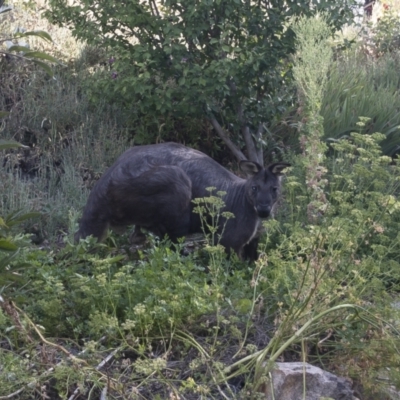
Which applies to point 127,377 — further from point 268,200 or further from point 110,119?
point 110,119

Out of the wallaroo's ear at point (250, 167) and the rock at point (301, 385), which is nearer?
the rock at point (301, 385)

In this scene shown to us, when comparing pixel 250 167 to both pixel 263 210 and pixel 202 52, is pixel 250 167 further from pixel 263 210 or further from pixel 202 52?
pixel 202 52

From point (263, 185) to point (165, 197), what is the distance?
2.75ft

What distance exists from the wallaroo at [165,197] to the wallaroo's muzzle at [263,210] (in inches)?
0.4

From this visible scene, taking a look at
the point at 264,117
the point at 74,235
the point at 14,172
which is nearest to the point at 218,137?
the point at 264,117

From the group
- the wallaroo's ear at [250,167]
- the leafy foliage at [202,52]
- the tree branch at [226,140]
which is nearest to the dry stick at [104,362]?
the wallaroo's ear at [250,167]

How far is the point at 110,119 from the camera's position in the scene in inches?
368

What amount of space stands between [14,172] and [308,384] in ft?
16.9

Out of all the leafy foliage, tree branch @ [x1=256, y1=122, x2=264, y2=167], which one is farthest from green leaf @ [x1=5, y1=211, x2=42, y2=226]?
tree branch @ [x1=256, y1=122, x2=264, y2=167]

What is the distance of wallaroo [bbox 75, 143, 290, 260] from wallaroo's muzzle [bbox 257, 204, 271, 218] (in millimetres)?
11

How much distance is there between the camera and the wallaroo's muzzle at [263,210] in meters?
6.65

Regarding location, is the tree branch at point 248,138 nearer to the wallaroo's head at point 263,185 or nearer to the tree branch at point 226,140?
the tree branch at point 226,140

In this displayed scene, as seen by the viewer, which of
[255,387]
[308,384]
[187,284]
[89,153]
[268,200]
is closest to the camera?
[255,387]

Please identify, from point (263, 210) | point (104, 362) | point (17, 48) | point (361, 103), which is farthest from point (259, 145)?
point (17, 48)
